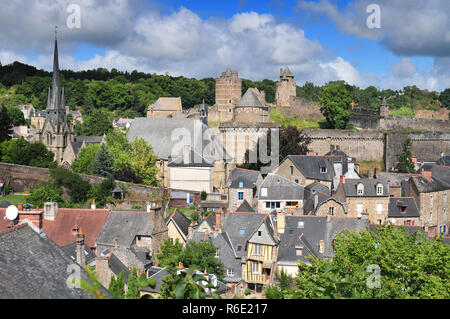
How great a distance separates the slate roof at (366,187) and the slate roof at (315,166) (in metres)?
4.51

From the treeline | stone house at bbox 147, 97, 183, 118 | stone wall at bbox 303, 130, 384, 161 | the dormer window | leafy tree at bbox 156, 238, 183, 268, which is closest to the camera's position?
leafy tree at bbox 156, 238, 183, 268

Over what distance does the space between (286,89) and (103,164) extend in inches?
1175

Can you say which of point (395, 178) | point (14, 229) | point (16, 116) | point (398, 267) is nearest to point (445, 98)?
point (395, 178)

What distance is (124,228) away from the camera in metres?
27.1

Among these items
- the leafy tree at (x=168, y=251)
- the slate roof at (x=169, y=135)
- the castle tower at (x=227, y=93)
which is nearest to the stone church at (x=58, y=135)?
the slate roof at (x=169, y=135)

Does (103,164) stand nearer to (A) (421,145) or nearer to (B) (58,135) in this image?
(B) (58,135)

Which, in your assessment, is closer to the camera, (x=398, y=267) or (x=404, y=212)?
(x=398, y=267)

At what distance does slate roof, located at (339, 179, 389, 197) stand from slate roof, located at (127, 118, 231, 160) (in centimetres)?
1426

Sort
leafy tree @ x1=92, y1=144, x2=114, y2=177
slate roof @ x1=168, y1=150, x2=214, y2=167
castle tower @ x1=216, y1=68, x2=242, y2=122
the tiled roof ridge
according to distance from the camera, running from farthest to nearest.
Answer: castle tower @ x1=216, y1=68, x2=242, y2=122
slate roof @ x1=168, y1=150, x2=214, y2=167
leafy tree @ x1=92, y1=144, x2=114, y2=177
the tiled roof ridge

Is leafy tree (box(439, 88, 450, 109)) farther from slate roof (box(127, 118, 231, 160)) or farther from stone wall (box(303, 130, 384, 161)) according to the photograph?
slate roof (box(127, 118, 231, 160))

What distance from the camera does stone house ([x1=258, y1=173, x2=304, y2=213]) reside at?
121ft

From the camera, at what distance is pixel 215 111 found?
62.4 m

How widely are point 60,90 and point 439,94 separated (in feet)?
235

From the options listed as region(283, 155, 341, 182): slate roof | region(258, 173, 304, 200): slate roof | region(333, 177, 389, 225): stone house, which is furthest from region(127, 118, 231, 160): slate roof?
region(333, 177, 389, 225): stone house
